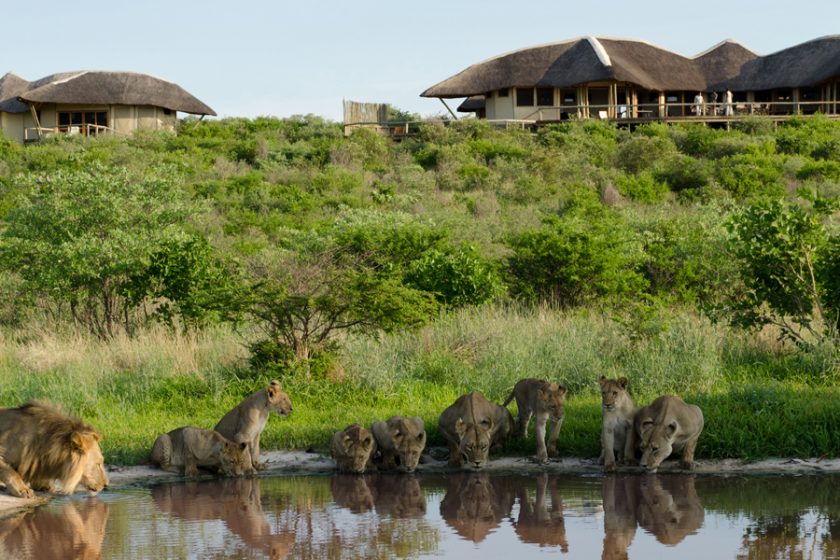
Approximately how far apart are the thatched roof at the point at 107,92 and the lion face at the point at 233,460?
52018 mm

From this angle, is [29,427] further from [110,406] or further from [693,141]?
[693,141]

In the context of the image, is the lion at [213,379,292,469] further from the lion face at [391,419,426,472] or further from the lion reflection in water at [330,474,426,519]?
the lion face at [391,419,426,472]

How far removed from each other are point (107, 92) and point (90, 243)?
44243 mm

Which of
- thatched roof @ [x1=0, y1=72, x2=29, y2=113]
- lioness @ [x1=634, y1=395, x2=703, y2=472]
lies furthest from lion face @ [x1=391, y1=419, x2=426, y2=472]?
thatched roof @ [x1=0, y1=72, x2=29, y2=113]

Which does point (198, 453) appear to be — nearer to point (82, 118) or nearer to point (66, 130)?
point (66, 130)

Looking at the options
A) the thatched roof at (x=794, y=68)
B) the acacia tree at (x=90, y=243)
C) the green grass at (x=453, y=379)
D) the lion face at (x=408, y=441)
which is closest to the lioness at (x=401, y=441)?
the lion face at (x=408, y=441)

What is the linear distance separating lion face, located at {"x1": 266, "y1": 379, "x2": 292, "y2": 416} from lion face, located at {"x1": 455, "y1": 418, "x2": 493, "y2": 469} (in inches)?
69.2

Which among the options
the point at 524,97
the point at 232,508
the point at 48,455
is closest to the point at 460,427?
the point at 232,508

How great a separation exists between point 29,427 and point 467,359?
6.35 meters

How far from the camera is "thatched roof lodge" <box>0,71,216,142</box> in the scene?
60094mm

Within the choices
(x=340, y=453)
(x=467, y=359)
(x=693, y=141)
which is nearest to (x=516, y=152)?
(x=693, y=141)

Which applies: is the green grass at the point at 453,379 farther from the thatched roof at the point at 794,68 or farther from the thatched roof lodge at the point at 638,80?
the thatched roof at the point at 794,68

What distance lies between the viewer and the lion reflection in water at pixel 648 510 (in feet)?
27.8

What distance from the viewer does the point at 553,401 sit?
11039mm
